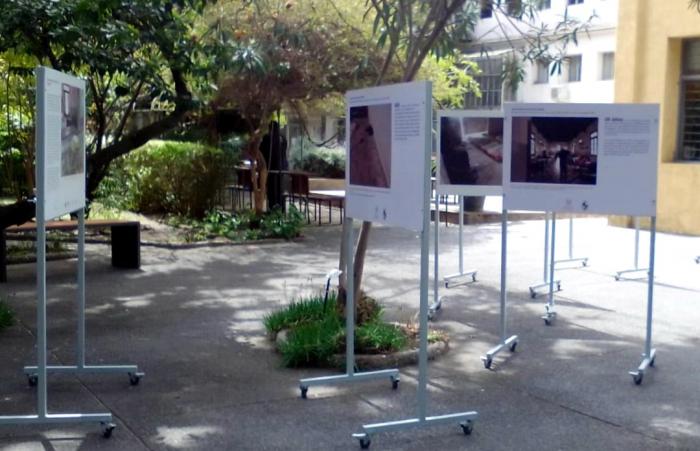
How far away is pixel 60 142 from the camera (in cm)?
612

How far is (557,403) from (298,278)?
5681mm

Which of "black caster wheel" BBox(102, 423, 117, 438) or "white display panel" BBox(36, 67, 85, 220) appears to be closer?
"white display panel" BBox(36, 67, 85, 220)

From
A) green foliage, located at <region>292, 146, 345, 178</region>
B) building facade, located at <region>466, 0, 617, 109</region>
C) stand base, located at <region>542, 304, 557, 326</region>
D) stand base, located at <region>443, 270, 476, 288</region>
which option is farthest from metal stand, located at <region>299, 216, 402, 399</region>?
green foliage, located at <region>292, 146, 345, 178</region>

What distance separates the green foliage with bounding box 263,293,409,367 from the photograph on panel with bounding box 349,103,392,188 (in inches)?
62.3

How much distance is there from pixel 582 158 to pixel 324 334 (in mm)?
2605

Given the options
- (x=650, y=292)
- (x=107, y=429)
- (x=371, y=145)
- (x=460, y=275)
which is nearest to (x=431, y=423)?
(x=371, y=145)

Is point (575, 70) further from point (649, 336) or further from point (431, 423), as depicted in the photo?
point (431, 423)

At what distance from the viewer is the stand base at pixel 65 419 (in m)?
5.85

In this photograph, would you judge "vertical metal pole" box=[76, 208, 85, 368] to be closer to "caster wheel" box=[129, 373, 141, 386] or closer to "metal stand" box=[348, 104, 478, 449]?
"caster wheel" box=[129, 373, 141, 386]

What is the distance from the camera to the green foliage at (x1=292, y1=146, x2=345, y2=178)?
3297cm

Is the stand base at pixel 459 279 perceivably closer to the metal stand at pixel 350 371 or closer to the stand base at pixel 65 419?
the metal stand at pixel 350 371

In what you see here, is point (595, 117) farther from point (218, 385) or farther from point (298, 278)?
point (298, 278)

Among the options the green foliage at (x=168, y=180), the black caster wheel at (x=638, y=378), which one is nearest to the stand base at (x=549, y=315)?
the black caster wheel at (x=638, y=378)

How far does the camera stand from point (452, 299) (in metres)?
10.8
